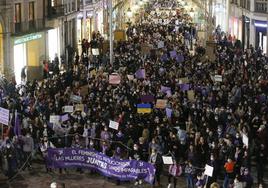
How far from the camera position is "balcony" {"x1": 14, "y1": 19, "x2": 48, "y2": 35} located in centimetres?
4356

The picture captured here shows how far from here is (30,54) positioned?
46.9 metres

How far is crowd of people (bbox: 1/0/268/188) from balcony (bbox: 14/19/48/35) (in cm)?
771

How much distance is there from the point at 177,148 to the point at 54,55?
2955 cm

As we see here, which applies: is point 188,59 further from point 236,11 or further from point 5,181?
point 236,11

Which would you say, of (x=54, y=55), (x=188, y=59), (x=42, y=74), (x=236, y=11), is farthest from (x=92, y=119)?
(x=236, y=11)

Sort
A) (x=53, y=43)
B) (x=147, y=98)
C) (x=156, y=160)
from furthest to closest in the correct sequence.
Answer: (x=53, y=43), (x=147, y=98), (x=156, y=160)

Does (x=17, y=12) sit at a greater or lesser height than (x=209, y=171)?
greater

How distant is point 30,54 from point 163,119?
23426 millimetres

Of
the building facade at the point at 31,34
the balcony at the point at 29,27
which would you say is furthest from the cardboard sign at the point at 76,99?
the balcony at the point at 29,27

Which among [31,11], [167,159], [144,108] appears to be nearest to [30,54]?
[31,11]

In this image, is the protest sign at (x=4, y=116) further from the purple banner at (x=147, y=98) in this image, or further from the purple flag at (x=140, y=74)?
the purple flag at (x=140, y=74)

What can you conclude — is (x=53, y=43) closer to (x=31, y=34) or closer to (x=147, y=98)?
(x=31, y=34)

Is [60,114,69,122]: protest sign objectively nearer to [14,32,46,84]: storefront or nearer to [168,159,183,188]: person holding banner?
[168,159,183,188]: person holding banner

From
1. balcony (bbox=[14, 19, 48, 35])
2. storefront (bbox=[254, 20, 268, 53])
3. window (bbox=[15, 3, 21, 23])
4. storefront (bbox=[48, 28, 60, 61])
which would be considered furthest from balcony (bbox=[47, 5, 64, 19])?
storefront (bbox=[254, 20, 268, 53])
